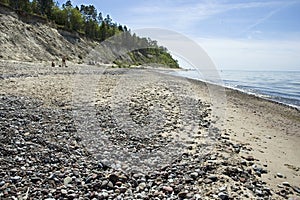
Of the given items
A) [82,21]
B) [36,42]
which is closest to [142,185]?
[36,42]

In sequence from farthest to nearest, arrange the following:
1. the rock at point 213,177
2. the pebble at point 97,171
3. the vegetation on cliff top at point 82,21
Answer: the vegetation on cliff top at point 82,21, the rock at point 213,177, the pebble at point 97,171

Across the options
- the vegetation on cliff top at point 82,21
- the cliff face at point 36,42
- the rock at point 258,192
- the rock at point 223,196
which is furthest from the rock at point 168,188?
the vegetation on cliff top at point 82,21

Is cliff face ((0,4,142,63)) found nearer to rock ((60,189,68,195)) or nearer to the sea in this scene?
the sea

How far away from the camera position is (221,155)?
23.6ft

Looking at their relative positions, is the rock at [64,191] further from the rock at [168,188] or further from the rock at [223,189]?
the rock at [223,189]

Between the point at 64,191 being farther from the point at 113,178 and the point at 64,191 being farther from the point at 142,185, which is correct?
the point at 142,185

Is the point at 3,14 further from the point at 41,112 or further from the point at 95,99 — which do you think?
the point at 41,112

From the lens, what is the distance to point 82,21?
240 feet

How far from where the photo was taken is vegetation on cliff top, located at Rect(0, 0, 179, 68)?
58062 mm

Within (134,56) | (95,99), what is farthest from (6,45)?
(134,56)

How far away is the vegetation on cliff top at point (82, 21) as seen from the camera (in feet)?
190

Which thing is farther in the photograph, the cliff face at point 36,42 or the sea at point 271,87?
the cliff face at point 36,42

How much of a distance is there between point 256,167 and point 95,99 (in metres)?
8.87

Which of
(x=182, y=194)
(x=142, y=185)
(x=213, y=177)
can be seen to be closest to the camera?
(x=182, y=194)
